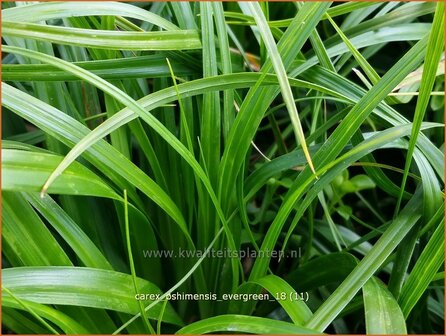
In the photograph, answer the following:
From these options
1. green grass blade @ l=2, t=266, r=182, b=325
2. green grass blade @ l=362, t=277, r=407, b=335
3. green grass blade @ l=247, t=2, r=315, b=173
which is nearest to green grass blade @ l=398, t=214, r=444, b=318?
green grass blade @ l=362, t=277, r=407, b=335

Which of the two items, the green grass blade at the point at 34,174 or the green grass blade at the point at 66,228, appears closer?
the green grass blade at the point at 34,174

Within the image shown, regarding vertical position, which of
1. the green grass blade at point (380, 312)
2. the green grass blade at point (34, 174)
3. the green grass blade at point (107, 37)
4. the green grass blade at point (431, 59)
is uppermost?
the green grass blade at point (107, 37)

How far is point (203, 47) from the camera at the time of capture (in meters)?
0.58

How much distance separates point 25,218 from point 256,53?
1.87 feet

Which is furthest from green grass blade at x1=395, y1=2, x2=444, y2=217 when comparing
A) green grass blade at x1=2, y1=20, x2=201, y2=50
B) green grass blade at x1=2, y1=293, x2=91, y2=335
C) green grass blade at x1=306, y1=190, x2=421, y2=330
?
green grass blade at x1=2, y1=293, x2=91, y2=335

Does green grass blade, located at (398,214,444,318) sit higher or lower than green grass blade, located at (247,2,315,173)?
lower

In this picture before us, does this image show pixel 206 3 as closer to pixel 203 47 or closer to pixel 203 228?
pixel 203 47

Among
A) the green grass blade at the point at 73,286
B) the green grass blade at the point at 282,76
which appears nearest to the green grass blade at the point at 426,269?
the green grass blade at the point at 282,76

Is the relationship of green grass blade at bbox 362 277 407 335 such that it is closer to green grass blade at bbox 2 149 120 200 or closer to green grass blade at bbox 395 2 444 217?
green grass blade at bbox 395 2 444 217

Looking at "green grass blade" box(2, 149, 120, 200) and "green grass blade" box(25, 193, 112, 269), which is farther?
"green grass blade" box(25, 193, 112, 269)

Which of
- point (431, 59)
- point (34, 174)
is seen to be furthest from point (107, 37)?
point (431, 59)

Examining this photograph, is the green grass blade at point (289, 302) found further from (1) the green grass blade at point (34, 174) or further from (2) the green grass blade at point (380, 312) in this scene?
(1) the green grass blade at point (34, 174)

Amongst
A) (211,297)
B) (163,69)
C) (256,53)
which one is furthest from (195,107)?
(256,53)

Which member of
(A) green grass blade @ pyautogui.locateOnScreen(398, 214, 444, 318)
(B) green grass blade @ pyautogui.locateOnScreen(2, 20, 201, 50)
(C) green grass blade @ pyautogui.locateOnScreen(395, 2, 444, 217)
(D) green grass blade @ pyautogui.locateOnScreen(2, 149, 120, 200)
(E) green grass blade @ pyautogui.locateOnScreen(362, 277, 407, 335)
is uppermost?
(B) green grass blade @ pyautogui.locateOnScreen(2, 20, 201, 50)
